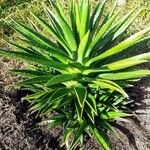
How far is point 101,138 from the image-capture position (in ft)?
13.5

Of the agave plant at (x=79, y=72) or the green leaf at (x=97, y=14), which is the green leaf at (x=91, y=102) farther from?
the green leaf at (x=97, y=14)

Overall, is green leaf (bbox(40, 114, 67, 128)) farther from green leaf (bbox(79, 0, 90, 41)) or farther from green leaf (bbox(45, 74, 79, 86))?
green leaf (bbox(79, 0, 90, 41))

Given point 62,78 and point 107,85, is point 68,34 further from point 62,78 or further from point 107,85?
point 107,85

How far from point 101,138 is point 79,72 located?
61 centimetres

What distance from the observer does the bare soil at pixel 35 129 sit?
4133 millimetres

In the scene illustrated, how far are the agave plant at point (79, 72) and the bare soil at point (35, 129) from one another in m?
0.12

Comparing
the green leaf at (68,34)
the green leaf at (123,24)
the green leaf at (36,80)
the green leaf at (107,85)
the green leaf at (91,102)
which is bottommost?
the green leaf at (91,102)

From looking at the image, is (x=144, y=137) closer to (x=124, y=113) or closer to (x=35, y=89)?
(x=124, y=113)

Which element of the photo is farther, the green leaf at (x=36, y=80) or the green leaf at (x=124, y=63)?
the green leaf at (x=124, y=63)

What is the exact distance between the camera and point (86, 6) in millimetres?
4039

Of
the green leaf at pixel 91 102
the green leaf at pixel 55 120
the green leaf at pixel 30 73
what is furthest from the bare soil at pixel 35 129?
the green leaf at pixel 91 102

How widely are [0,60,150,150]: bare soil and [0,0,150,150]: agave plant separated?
0.12 m

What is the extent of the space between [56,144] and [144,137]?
0.91 meters

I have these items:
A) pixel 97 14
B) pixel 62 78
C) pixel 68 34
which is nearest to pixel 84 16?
pixel 68 34
